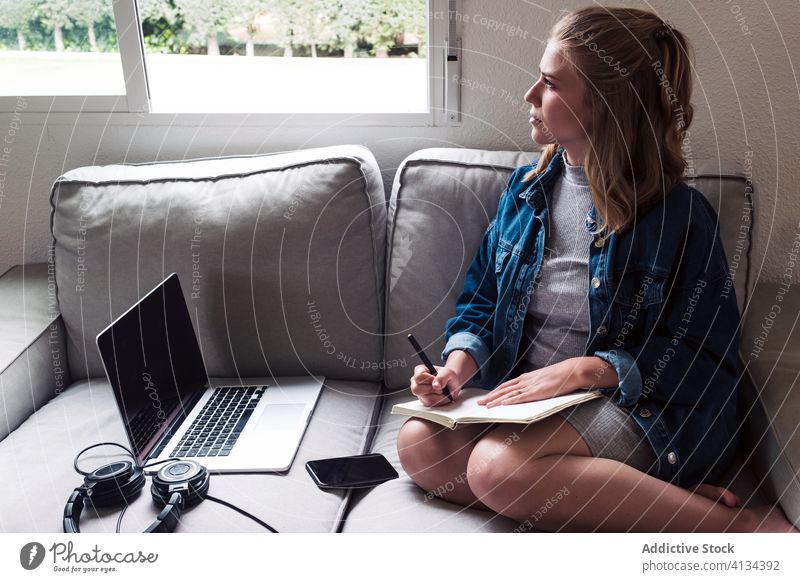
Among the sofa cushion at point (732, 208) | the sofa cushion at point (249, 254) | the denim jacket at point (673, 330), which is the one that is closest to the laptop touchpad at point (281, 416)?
the sofa cushion at point (249, 254)

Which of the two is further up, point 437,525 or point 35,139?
point 35,139

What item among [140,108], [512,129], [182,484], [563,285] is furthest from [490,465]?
[140,108]

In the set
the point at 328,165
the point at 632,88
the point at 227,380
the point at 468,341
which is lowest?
the point at 227,380

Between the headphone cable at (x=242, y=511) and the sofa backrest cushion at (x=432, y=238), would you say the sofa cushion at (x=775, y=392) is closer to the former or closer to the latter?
the sofa backrest cushion at (x=432, y=238)

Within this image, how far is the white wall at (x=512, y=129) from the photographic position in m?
1.26

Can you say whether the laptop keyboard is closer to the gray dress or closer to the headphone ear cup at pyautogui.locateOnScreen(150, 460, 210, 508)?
the headphone ear cup at pyautogui.locateOnScreen(150, 460, 210, 508)

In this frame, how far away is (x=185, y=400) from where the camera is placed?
3.84 ft

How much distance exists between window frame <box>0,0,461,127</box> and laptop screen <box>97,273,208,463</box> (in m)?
0.40

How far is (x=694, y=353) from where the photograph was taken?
940mm

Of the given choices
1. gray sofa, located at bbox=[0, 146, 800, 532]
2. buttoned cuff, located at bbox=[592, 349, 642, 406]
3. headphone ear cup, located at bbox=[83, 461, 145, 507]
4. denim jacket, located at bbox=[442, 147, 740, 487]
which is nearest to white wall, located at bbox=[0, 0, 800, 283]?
gray sofa, located at bbox=[0, 146, 800, 532]

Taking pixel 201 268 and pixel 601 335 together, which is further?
pixel 201 268
